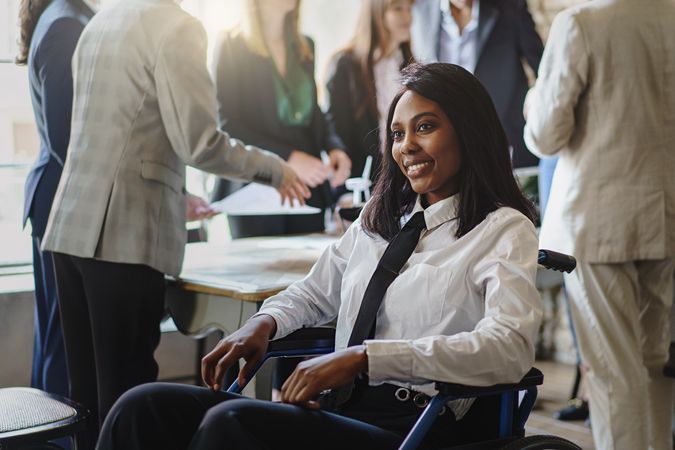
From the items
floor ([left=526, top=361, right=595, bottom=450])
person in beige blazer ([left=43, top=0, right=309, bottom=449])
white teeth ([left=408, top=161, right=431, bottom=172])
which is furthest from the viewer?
floor ([left=526, top=361, right=595, bottom=450])

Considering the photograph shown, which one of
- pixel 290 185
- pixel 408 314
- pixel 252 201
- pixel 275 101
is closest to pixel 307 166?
pixel 275 101

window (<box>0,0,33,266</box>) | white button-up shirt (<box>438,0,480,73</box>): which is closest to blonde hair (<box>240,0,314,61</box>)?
window (<box>0,0,33,266</box>)

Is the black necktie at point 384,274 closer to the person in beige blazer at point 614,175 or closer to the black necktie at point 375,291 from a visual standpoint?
the black necktie at point 375,291

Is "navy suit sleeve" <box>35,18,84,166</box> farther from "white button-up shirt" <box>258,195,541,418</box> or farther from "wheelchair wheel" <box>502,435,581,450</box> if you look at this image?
"wheelchair wheel" <box>502,435,581,450</box>

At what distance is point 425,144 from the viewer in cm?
169

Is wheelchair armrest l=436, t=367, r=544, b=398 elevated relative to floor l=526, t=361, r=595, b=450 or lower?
elevated

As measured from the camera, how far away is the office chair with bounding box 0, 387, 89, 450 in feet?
5.86

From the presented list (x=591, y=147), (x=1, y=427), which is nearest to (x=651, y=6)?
(x=591, y=147)

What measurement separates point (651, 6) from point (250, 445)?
1.88m

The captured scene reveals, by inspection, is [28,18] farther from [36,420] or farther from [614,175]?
[614,175]

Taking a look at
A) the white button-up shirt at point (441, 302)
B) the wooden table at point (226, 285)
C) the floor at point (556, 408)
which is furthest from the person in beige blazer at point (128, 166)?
the floor at point (556, 408)

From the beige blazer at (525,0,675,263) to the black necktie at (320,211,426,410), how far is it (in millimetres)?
1037

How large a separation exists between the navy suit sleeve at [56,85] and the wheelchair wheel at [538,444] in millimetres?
1671

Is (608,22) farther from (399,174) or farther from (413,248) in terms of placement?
(413,248)
